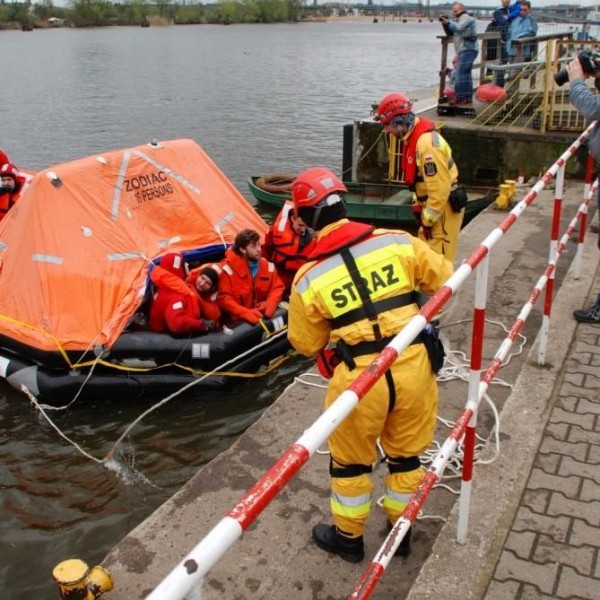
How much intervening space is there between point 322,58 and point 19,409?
46.9 m

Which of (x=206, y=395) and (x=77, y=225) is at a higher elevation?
(x=77, y=225)

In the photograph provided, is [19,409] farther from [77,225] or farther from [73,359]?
[77,225]

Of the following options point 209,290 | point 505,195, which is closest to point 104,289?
point 209,290

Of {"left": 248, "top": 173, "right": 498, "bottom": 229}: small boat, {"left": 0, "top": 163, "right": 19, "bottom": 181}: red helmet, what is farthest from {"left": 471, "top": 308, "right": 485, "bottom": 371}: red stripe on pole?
{"left": 248, "top": 173, "right": 498, "bottom": 229}: small boat

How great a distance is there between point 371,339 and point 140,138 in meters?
20.2

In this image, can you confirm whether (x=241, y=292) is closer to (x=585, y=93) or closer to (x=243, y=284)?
(x=243, y=284)

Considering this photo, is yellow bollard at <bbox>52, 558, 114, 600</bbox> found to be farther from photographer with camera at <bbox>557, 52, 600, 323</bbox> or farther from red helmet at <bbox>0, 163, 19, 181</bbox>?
red helmet at <bbox>0, 163, 19, 181</bbox>

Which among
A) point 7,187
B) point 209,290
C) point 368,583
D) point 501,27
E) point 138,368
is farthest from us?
point 501,27

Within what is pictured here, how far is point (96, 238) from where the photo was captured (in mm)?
7164

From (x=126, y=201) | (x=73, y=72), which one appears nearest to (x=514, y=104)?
(x=126, y=201)

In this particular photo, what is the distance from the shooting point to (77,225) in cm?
715

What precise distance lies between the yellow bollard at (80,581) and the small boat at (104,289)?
9.90 feet

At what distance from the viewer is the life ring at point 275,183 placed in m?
13.1

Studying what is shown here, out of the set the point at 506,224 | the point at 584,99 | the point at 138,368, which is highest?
the point at 584,99
